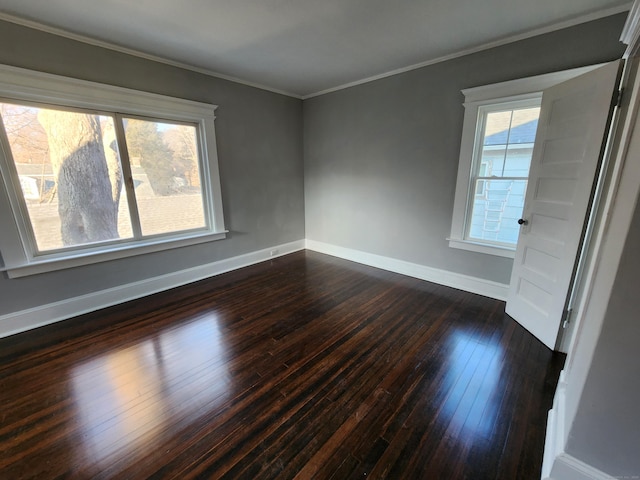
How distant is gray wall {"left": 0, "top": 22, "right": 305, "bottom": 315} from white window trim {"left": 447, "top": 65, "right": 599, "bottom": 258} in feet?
8.58

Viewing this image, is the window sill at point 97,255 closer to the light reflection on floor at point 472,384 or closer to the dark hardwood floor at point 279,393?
the dark hardwood floor at point 279,393

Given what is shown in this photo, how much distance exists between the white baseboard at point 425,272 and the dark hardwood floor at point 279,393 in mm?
213

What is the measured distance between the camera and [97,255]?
2.73 m

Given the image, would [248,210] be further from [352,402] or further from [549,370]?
[549,370]

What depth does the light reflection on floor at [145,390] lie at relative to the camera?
1.45 m

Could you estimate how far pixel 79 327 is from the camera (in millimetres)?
2498

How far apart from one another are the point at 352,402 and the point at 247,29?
3.11 meters

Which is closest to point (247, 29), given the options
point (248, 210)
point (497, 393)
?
point (248, 210)

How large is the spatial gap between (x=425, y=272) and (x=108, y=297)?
3.80 meters

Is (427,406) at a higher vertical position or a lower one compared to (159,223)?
lower

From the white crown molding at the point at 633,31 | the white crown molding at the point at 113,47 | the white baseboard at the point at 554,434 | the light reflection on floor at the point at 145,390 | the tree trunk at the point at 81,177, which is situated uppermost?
the white crown molding at the point at 113,47

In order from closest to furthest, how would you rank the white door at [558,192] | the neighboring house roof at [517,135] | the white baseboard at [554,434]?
1. the white baseboard at [554,434]
2. the white door at [558,192]
3. the neighboring house roof at [517,135]

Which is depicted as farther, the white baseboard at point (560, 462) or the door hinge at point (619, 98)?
the door hinge at point (619, 98)

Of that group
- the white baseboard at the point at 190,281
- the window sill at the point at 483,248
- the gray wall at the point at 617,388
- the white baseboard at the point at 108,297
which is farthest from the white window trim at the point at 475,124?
the white baseboard at the point at 108,297
